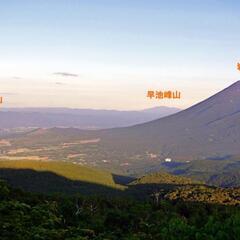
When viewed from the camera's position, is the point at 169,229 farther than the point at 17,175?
No

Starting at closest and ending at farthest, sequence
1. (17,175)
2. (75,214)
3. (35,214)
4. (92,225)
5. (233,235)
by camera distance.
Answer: (35,214) → (233,235) → (92,225) → (75,214) → (17,175)

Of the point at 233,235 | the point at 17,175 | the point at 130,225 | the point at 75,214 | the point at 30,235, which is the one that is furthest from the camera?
the point at 17,175

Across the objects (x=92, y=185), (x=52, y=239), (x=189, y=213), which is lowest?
(x=92, y=185)

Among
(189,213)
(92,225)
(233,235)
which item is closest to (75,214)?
(92,225)

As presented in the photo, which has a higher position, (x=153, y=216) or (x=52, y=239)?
(x=52, y=239)

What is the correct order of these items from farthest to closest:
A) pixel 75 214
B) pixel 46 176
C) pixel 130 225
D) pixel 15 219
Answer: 1. pixel 46 176
2. pixel 130 225
3. pixel 75 214
4. pixel 15 219

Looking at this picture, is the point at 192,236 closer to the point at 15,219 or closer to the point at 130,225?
the point at 130,225

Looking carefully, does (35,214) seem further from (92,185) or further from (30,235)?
(92,185)

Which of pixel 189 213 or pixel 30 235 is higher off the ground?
pixel 30 235

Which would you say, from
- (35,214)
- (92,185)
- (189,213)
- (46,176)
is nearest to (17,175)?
(46,176)
